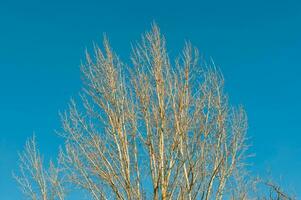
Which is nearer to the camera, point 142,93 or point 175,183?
point 175,183

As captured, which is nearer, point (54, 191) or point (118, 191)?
point (118, 191)

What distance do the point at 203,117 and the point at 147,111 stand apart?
40.6 inches

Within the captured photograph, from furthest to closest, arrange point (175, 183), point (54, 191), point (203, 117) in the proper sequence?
point (54, 191)
point (203, 117)
point (175, 183)

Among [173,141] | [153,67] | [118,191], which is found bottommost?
[118,191]

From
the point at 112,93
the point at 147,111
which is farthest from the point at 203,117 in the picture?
the point at 112,93

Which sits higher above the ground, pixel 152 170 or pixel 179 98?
pixel 179 98

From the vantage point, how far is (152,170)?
26.5 ft

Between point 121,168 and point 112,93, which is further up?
point 112,93

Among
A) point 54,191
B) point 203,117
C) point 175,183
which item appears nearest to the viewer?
point 175,183

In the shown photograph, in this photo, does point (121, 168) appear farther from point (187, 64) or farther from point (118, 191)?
point (187, 64)

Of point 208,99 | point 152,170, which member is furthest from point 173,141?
point 208,99

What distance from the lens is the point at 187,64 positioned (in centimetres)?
887

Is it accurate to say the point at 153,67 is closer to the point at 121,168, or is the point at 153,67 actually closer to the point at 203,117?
the point at 203,117

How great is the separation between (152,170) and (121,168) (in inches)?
21.5
